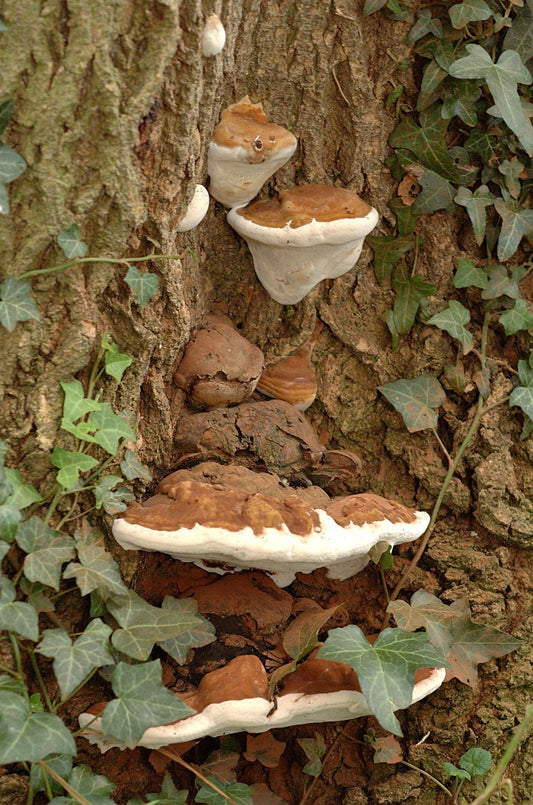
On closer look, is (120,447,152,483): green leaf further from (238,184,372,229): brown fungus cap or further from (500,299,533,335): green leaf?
(500,299,533,335): green leaf

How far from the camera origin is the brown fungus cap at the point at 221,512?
77.7 inches

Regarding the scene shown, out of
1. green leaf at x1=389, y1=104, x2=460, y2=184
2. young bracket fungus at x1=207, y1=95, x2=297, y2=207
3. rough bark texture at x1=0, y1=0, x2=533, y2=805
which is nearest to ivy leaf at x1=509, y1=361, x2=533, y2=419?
rough bark texture at x1=0, y1=0, x2=533, y2=805

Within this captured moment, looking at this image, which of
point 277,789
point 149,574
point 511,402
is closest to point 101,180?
point 149,574

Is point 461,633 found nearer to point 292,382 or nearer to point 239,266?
point 292,382

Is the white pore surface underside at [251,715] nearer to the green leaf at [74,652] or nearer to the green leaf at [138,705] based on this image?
the green leaf at [138,705]

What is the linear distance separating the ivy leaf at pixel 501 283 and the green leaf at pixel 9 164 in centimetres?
186

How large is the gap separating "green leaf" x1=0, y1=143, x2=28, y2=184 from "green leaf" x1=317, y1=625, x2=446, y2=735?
1.49 m

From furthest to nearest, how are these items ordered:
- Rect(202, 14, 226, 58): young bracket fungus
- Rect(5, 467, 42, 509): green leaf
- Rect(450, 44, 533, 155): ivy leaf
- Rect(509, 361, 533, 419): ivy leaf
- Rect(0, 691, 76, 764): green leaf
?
Rect(509, 361, 533, 419): ivy leaf < Rect(450, 44, 533, 155): ivy leaf < Rect(202, 14, 226, 58): young bracket fungus < Rect(5, 467, 42, 509): green leaf < Rect(0, 691, 76, 764): green leaf

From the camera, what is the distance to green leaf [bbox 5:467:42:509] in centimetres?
194

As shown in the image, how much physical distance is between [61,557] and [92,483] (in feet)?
0.80

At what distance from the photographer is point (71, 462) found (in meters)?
2.02

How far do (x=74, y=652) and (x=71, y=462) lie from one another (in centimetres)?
50

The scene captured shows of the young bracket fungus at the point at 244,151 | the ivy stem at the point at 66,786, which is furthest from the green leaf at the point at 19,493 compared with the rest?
the young bracket fungus at the point at 244,151

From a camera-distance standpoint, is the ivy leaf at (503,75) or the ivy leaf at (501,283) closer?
the ivy leaf at (503,75)
